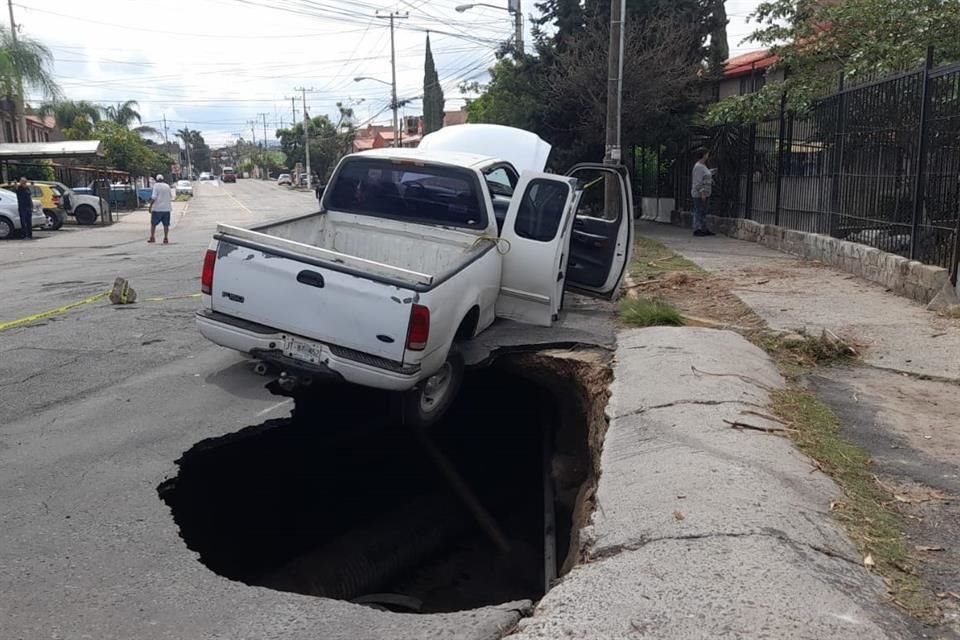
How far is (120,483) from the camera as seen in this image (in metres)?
4.81

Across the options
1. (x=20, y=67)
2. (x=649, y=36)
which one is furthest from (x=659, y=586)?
(x=20, y=67)

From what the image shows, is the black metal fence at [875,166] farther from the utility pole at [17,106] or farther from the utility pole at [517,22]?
the utility pole at [17,106]

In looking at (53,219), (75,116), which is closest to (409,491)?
(53,219)

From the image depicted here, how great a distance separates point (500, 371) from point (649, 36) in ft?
50.5

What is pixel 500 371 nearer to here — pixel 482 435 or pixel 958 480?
pixel 482 435

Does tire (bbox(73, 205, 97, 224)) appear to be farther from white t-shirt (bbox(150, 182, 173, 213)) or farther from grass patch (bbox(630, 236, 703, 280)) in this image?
grass patch (bbox(630, 236, 703, 280))

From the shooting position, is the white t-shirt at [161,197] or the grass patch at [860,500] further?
the white t-shirt at [161,197]

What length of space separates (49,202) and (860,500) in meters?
29.1

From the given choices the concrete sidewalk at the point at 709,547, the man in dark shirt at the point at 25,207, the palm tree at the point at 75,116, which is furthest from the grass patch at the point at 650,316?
the palm tree at the point at 75,116

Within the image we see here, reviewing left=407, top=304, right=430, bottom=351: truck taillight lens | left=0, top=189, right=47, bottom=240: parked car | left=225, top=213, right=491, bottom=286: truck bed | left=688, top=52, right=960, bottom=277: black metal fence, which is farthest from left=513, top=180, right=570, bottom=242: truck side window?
left=0, top=189, right=47, bottom=240: parked car

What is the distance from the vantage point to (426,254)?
299 inches

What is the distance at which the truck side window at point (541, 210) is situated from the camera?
25.5ft

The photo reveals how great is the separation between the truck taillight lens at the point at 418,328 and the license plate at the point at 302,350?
2.19 ft

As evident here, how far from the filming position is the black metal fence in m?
8.91
